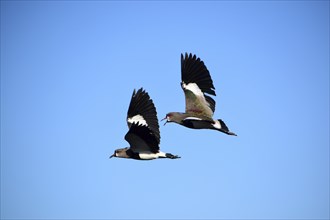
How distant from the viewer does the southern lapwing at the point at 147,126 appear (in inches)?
629

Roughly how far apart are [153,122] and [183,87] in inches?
120

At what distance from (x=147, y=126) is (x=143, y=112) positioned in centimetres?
102

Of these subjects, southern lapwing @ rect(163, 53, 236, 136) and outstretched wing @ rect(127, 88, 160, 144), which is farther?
southern lapwing @ rect(163, 53, 236, 136)

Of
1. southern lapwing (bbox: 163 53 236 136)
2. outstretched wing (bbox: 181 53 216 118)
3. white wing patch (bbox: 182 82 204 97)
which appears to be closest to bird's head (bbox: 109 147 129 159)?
southern lapwing (bbox: 163 53 236 136)

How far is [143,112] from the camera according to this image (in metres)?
16.7

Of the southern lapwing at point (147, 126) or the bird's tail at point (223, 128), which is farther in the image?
the bird's tail at point (223, 128)

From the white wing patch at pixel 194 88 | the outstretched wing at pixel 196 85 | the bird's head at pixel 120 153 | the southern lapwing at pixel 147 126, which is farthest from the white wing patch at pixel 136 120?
the white wing patch at pixel 194 88

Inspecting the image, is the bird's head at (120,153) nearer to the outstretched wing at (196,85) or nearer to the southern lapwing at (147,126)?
the southern lapwing at (147,126)

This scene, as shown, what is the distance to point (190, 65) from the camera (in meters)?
19.2

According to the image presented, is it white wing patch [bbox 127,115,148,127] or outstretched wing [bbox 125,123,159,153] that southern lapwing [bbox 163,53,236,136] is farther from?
outstretched wing [bbox 125,123,159,153]

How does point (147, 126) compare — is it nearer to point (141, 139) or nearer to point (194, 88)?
point (141, 139)

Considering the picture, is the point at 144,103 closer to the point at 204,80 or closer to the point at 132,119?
the point at 132,119

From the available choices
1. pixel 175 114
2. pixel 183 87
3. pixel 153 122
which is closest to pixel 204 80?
pixel 183 87

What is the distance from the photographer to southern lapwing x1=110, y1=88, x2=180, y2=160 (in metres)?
16.0
